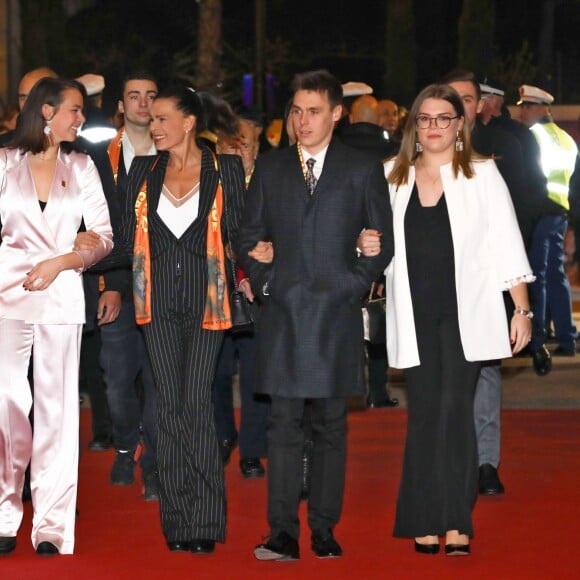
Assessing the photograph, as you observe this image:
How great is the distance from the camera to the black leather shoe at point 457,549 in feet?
24.4

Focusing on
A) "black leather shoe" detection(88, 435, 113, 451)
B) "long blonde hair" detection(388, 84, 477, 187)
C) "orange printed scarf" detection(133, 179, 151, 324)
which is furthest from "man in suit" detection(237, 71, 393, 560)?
"black leather shoe" detection(88, 435, 113, 451)

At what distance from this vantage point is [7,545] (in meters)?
7.48

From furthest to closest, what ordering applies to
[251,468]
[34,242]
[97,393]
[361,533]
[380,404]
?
[380,404], [97,393], [251,468], [361,533], [34,242]

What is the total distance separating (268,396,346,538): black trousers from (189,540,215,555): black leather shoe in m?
0.30

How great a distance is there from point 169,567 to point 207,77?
867 inches

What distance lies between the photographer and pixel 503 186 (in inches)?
293

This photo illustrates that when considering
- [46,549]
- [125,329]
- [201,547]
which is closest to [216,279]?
[201,547]

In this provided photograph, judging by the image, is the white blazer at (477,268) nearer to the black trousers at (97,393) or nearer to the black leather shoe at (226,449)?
the black leather shoe at (226,449)

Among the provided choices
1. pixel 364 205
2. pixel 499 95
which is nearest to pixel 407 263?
pixel 364 205

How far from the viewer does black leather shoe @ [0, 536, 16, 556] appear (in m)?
7.45

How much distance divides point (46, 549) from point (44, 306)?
109 cm

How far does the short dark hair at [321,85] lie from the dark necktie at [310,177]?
0.28 metres

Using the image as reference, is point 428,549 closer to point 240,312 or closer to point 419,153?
point 240,312

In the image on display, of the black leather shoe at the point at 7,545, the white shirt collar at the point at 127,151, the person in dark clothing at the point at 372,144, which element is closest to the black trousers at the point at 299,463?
the black leather shoe at the point at 7,545
